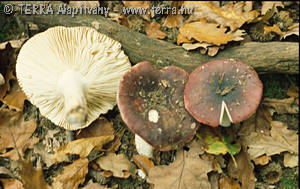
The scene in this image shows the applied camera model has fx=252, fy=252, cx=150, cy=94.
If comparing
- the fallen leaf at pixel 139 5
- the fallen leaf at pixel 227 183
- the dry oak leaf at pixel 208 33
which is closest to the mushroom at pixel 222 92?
the dry oak leaf at pixel 208 33

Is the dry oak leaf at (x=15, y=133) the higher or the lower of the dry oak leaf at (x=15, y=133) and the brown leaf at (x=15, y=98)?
the lower

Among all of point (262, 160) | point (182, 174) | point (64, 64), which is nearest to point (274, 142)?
point (262, 160)

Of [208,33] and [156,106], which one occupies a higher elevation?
[208,33]

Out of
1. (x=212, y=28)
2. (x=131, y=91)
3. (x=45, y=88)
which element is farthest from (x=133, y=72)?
(x=212, y=28)

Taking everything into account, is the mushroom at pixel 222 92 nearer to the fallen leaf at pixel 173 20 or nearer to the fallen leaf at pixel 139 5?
the fallen leaf at pixel 173 20

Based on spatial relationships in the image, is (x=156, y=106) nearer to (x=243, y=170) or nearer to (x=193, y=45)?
(x=193, y=45)

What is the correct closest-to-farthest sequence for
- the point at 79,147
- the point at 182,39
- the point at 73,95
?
1. the point at 73,95
2. the point at 79,147
3. the point at 182,39
